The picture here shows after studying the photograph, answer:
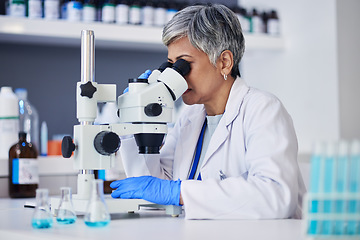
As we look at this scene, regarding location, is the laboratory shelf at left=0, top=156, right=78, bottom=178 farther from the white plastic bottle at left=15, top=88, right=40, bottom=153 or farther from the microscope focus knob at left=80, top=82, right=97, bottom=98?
the microscope focus knob at left=80, top=82, right=97, bottom=98

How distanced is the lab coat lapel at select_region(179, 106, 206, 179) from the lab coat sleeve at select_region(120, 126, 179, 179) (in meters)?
0.10

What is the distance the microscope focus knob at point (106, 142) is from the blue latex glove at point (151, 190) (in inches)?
4.9

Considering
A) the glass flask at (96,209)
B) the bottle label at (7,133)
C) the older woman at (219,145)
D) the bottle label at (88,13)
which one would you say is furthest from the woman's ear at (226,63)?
the bottle label at (88,13)

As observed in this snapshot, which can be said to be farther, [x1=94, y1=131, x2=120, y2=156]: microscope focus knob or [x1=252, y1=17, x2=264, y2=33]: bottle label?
[x1=252, y1=17, x2=264, y2=33]: bottle label

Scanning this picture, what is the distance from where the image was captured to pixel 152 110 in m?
1.46

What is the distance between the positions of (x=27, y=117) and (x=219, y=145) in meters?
1.66

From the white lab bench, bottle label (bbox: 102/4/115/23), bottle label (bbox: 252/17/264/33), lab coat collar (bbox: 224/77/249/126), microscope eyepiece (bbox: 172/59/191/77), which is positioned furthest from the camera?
bottle label (bbox: 252/17/264/33)

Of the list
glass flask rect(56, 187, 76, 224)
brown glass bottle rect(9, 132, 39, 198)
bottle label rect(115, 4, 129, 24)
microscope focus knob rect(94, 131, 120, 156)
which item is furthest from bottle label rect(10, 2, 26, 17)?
glass flask rect(56, 187, 76, 224)

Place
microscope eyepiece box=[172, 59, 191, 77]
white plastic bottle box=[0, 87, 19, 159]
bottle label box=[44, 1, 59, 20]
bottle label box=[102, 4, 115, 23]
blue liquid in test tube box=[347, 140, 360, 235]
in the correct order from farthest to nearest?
bottle label box=[102, 4, 115, 23]
bottle label box=[44, 1, 59, 20]
white plastic bottle box=[0, 87, 19, 159]
microscope eyepiece box=[172, 59, 191, 77]
blue liquid in test tube box=[347, 140, 360, 235]

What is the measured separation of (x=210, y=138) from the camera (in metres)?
1.93

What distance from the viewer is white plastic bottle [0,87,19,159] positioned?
8.51ft

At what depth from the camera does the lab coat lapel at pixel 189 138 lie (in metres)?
1.89

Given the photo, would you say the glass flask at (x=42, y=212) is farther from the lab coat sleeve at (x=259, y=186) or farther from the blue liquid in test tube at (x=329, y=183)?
the blue liquid in test tube at (x=329, y=183)

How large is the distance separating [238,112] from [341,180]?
91 centimetres
